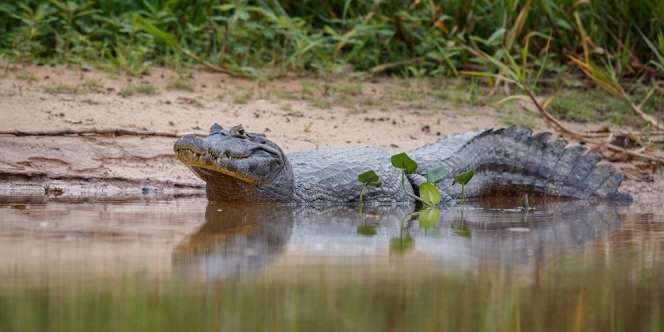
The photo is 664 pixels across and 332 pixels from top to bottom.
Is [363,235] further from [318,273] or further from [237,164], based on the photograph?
[237,164]

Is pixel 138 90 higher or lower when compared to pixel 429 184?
higher

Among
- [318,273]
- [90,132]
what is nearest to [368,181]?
[90,132]

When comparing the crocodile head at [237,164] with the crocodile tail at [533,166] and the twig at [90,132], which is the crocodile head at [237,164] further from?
the crocodile tail at [533,166]

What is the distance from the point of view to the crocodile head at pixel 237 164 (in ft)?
21.0

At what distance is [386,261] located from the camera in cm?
417

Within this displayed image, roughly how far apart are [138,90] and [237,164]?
2.09 m

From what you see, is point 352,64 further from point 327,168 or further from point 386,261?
Result: point 386,261

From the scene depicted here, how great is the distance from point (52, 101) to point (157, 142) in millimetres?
948

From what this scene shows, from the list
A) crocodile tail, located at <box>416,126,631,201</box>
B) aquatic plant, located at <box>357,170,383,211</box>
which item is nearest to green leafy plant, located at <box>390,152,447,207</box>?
aquatic plant, located at <box>357,170,383,211</box>

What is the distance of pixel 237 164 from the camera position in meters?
6.54

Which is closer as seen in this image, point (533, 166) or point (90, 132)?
point (90, 132)

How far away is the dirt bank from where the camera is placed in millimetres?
7031

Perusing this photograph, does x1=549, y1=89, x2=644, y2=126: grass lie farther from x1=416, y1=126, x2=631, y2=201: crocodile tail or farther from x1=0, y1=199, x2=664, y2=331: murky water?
x1=0, y1=199, x2=664, y2=331: murky water

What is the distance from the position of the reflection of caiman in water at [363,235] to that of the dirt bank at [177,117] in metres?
0.95
